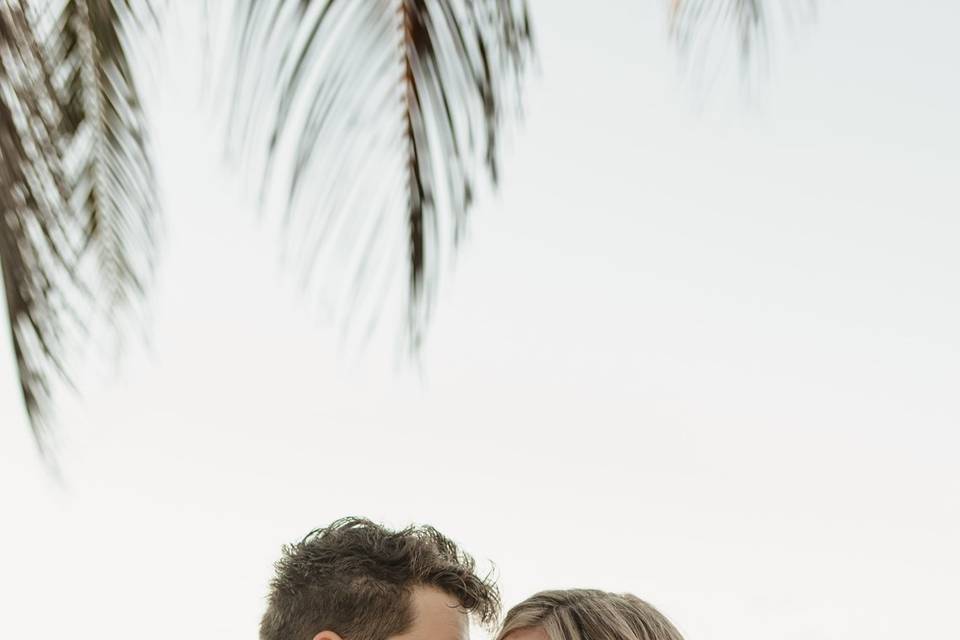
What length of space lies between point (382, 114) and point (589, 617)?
5.82 feet

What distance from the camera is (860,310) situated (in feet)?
78.0

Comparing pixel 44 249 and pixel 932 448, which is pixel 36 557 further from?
pixel 932 448

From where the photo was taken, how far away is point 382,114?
1849 mm

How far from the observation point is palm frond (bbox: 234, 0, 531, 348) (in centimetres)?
175

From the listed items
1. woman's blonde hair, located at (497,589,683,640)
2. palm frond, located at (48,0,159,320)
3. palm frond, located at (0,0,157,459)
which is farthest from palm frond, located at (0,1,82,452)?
woman's blonde hair, located at (497,589,683,640)

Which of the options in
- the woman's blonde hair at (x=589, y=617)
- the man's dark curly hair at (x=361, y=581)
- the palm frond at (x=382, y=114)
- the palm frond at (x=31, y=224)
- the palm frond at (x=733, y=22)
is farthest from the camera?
the woman's blonde hair at (x=589, y=617)

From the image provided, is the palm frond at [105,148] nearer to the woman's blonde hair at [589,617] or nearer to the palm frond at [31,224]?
the palm frond at [31,224]

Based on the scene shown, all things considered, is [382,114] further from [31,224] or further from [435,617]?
[435,617]

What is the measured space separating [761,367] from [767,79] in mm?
22137

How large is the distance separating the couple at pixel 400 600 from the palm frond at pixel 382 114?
1301 mm

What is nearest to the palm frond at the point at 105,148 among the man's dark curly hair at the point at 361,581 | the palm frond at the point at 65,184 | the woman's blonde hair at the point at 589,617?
the palm frond at the point at 65,184

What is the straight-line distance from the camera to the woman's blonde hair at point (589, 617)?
3.17 m

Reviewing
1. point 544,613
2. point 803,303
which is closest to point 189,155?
point 544,613

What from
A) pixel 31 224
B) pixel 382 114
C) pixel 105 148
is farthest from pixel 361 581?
pixel 382 114
